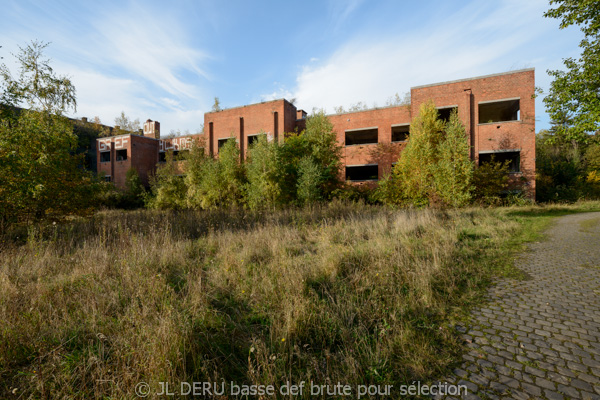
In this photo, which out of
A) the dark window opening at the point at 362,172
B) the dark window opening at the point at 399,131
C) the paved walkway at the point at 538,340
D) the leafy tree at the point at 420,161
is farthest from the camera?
the dark window opening at the point at 362,172

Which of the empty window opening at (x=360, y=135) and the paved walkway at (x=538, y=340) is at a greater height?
the empty window opening at (x=360, y=135)

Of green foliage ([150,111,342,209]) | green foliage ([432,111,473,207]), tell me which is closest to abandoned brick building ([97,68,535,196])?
green foliage ([432,111,473,207])

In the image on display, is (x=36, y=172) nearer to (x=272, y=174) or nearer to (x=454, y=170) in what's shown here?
(x=272, y=174)

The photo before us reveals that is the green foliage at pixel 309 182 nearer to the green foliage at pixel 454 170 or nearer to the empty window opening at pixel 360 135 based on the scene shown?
the green foliage at pixel 454 170

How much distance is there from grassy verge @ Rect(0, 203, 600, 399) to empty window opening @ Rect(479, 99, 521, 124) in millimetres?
21005

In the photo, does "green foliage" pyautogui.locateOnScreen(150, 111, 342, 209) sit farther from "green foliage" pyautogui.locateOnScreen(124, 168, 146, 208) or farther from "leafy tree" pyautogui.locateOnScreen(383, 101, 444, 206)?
"green foliage" pyautogui.locateOnScreen(124, 168, 146, 208)

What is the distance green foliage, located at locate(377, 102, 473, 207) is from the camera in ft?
55.6

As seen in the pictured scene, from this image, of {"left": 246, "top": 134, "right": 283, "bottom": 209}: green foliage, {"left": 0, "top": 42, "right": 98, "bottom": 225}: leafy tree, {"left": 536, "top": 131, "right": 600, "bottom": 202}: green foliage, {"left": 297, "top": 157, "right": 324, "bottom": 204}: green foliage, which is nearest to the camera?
{"left": 0, "top": 42, "right": 98, "bottom": 225}: leafy tree

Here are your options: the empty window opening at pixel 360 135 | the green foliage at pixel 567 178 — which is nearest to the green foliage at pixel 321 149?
the empty window opening at pixel 360 135

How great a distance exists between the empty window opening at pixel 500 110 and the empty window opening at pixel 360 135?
31.7ft

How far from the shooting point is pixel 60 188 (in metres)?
8.55

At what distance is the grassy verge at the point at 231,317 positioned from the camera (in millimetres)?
2271

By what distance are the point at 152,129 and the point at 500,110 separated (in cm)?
4450

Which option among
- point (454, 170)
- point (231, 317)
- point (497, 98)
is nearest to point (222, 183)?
point (454, 170)
